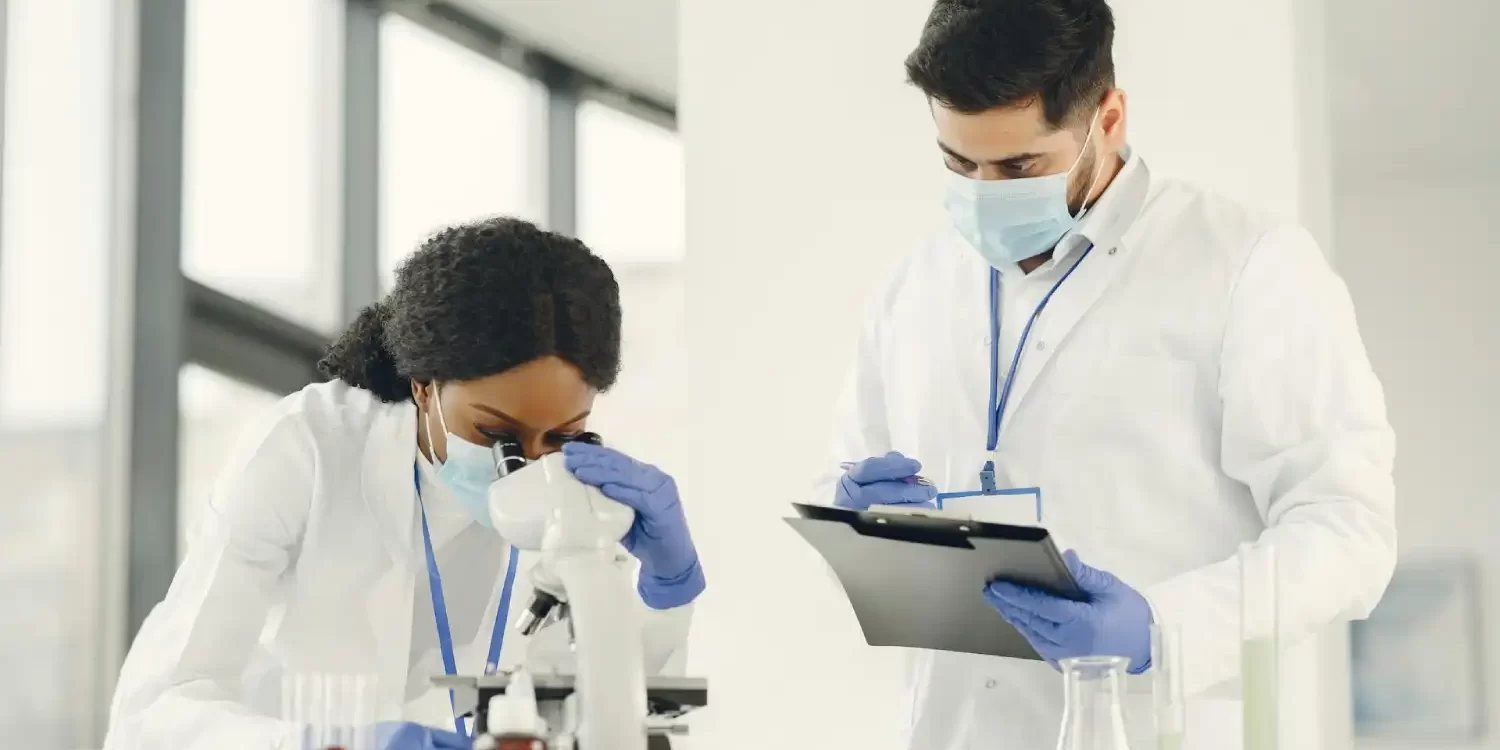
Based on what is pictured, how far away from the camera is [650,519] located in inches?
67.4

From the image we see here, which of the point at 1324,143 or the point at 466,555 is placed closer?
the point at 466,555

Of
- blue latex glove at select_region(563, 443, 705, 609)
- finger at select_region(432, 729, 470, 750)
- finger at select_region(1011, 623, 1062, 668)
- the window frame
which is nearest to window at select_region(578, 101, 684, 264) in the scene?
the window frame

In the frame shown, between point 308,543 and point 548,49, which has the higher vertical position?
point 548,49

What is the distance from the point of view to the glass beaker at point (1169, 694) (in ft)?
4.40

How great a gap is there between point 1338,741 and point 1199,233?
4.61 feet

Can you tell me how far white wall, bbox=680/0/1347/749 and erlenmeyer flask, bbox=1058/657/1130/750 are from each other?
174 centimetres

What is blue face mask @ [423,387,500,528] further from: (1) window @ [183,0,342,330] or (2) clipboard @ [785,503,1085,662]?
(1) window @ [183,0,342,330]

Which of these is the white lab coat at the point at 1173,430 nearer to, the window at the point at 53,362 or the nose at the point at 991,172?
the nose at the point at 991,172

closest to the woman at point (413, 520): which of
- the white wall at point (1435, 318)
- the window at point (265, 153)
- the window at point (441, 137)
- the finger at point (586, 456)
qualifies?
the finger at point (586, 456)

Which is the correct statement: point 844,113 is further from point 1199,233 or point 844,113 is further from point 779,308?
point 1199,233

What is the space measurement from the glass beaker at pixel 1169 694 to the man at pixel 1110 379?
0.39 meters

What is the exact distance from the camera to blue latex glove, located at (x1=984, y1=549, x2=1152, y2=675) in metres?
1.64

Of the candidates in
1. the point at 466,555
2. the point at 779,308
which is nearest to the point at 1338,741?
the point at 779,308

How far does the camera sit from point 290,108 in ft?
15.2
